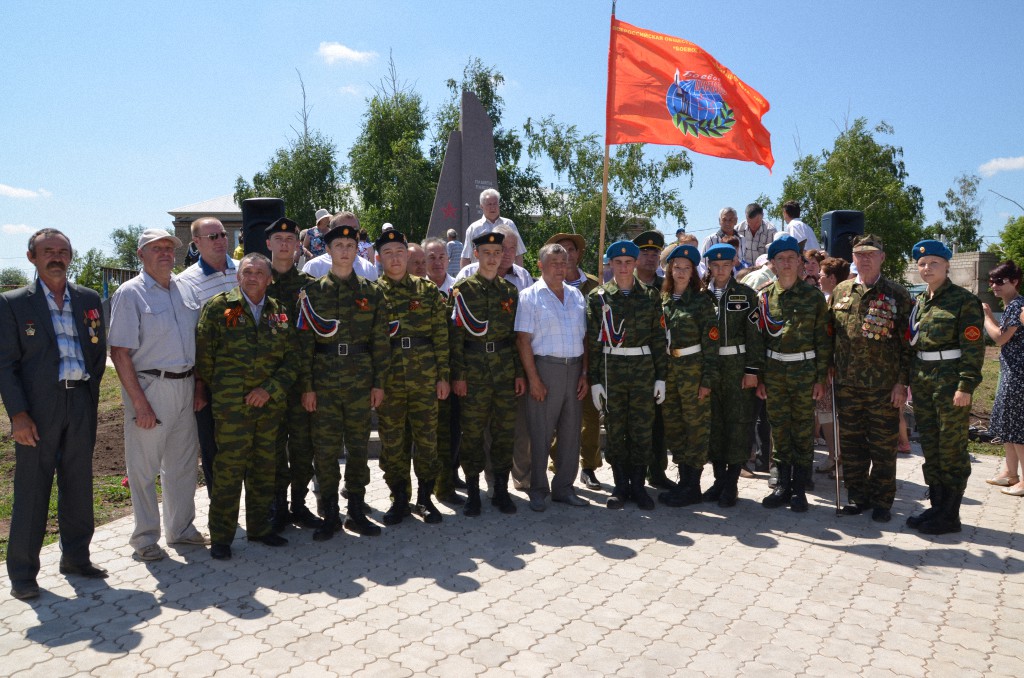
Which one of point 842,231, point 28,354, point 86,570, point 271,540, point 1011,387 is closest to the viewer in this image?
point 28,354

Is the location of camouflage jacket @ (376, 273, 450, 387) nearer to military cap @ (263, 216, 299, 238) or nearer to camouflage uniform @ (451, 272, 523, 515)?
camouflage uniform @ (451, 272, 523, 515)

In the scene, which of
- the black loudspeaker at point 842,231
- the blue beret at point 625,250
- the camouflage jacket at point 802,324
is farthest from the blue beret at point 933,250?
the black loudspeaker at point 842,231

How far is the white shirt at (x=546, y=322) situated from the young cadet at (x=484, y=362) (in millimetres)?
107

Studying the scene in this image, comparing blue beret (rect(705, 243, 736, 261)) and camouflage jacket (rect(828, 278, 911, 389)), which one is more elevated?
blue beret (rect(705, 243, 736, 261))

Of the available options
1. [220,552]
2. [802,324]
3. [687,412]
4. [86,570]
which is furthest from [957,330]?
[86,570]

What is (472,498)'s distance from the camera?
5.52 metres

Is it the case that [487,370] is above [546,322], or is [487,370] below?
below

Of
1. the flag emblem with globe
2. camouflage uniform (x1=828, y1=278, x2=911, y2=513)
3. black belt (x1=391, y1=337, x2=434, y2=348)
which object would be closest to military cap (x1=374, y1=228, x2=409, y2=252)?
black belt (x1=391, y1=337, x2=434, y2=348)

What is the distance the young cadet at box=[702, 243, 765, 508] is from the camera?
5652 mm

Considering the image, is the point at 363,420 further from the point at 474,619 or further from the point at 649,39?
the point at 649,39

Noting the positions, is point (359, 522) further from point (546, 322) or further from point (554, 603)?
point (546, 322)

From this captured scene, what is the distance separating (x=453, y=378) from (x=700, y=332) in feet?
6.59

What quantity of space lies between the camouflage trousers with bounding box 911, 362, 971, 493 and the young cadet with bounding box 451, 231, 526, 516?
117 inches

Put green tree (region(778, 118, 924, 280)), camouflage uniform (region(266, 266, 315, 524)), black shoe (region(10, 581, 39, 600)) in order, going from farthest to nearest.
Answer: green tree (region(778, 118, 924, 280)) → camouflage uniform (region(266, 266, 315, 524)) → black shoe (region(10, 581, 39, 600))
